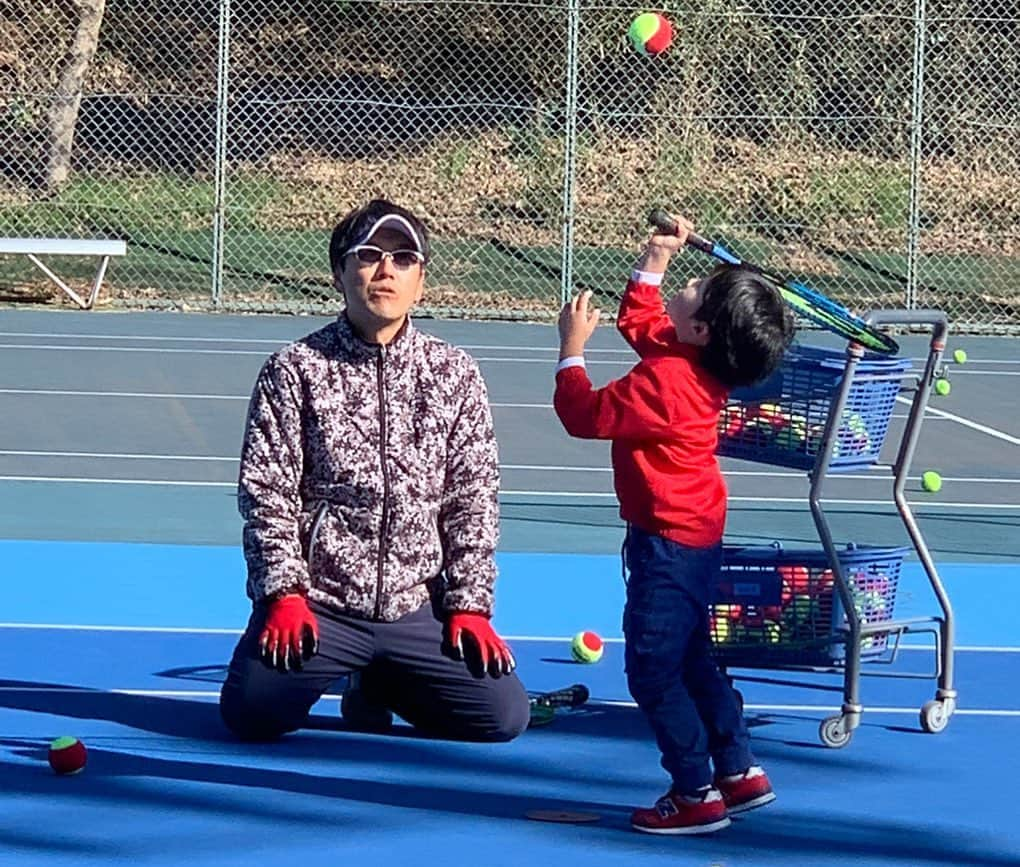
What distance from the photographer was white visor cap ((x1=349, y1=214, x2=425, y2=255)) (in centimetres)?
586

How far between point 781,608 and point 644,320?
1224mm

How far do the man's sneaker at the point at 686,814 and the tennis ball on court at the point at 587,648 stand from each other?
197 centimetres

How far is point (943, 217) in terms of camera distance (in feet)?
76.0

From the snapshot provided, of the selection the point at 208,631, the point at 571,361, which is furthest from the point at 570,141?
the point at 571,361

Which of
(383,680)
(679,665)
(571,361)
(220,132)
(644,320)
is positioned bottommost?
(383,680)

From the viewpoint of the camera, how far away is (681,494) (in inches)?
217

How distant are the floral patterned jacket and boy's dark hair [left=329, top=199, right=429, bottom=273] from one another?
0.75 feet

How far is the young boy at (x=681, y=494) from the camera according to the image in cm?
540

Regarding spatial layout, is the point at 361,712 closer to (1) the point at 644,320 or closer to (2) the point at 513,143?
(1) the point at 644,320

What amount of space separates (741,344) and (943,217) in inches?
721

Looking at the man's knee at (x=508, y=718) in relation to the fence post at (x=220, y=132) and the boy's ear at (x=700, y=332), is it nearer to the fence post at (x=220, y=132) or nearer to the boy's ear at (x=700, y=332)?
the boy's ear at (x=700, y=332)

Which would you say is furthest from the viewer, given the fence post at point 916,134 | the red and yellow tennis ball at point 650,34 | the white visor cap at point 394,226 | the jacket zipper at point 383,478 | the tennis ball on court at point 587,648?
the fence post at point 916,134

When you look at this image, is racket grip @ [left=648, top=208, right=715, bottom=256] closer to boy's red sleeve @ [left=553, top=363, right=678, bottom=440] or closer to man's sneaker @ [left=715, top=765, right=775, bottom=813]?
boy's red sleeve @ [left=553, top=363, right=678, bottom=440]

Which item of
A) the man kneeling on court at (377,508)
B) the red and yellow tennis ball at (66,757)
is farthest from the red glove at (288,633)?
the red and yellow tennis ball at (66,757)
